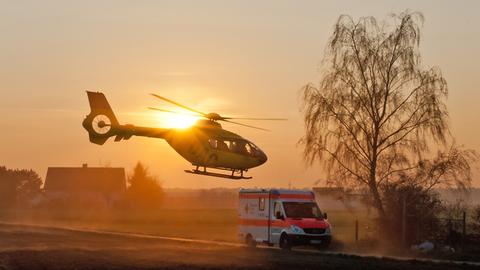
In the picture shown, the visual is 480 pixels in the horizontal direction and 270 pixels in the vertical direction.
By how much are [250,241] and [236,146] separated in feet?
17.9

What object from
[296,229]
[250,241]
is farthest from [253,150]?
[250,241]

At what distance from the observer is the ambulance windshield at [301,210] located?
1564 inches

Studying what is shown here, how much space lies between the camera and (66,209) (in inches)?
4466

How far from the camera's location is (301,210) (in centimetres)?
4006

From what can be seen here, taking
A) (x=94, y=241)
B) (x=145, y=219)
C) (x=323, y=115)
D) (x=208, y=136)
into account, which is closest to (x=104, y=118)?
(x=208, y=136)

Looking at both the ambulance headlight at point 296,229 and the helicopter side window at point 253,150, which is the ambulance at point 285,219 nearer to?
the ambulance headlight at point 296,229

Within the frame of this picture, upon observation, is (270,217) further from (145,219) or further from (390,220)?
(145,219)

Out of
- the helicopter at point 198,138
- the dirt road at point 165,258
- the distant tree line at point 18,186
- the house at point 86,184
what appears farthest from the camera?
the house at point 86,184

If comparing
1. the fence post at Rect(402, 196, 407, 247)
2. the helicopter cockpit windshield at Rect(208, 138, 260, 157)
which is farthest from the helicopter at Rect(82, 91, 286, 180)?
the fence post at Rect(402, 196, 407, 247)

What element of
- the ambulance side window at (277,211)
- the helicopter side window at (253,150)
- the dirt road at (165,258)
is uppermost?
the helicopter side window at (253,150)

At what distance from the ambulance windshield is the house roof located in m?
95.1

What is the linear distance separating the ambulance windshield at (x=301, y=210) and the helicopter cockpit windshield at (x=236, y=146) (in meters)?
2.94

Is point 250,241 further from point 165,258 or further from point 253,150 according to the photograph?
point 165,258

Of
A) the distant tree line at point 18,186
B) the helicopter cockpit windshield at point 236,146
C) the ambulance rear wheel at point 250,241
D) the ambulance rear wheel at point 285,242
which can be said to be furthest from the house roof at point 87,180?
the ambulance rear wheel at point 285,242
